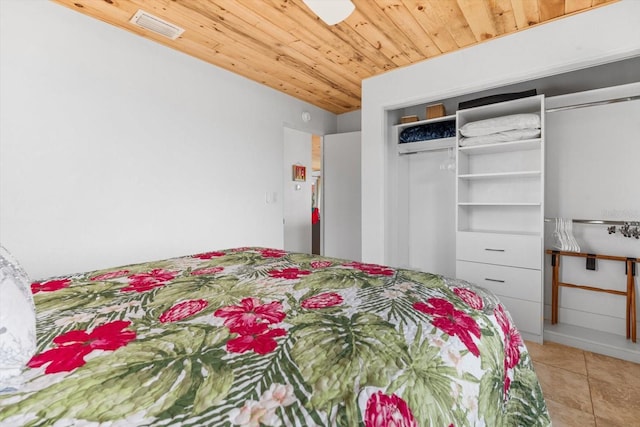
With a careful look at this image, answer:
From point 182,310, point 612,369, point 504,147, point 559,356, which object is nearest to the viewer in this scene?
point 182,310

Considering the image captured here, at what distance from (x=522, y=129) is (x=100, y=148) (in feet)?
10.7

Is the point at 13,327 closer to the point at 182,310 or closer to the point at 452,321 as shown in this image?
the point at 182,310

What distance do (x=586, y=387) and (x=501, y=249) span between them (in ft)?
3.44

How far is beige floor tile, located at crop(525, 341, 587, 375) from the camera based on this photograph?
2.07 metres

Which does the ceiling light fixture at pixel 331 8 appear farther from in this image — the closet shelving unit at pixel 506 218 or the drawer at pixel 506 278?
the drawer at pixel 506 278

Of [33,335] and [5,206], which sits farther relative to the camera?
[5,206]

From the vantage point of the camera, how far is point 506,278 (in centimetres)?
256

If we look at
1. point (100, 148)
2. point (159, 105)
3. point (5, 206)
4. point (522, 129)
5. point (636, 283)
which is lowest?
point (636, 283)

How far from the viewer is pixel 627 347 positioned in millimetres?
2154

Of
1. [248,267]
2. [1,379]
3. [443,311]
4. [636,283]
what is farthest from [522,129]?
[1,379]

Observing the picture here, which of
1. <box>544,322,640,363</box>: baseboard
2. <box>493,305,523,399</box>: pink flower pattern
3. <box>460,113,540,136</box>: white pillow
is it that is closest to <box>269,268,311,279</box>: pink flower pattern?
<box>493,305,523,399</box>: pink flower pattern

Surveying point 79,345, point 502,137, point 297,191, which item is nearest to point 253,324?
point 79,345

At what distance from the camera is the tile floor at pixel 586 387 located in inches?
62.4

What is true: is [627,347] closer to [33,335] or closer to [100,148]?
[33,335]
